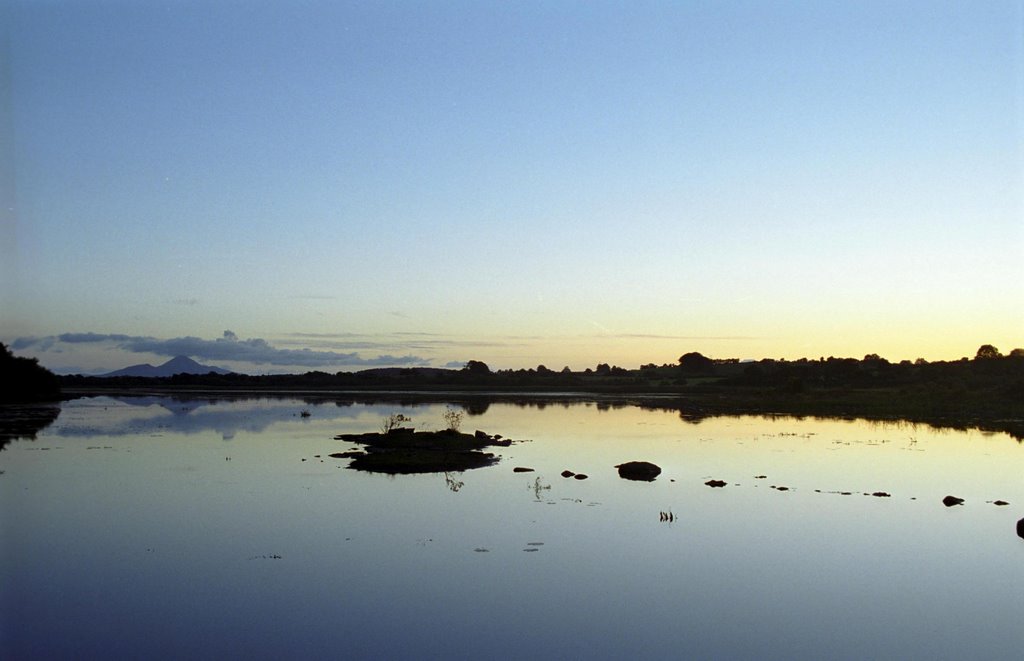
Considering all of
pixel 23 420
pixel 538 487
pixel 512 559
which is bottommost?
pixel 512 559

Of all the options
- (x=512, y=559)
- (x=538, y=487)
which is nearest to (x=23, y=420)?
(x=538, y=487)

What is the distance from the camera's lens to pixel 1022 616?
45.0 ft

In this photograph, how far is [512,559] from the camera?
17.0 meters

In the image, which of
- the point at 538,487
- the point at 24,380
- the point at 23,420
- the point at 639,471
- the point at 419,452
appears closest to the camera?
the point at 538,487

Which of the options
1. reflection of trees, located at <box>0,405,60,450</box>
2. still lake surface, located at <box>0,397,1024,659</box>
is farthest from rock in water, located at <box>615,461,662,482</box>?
reflection of trees, located at <box>0,405,60,450</box>

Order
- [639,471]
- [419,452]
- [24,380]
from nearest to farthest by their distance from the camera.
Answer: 1. [639,471]
2. [419,452]
3. [24,380]

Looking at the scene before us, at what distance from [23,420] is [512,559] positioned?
48.3 metres

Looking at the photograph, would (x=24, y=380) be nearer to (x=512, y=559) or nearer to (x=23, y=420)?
(x=23, y=420)

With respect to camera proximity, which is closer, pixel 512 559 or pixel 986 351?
pixel 512 559

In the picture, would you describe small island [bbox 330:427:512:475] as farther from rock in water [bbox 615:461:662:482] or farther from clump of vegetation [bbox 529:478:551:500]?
rock in water [bbox 615:461:662:482]

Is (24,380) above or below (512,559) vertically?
above

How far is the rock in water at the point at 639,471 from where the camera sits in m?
27.8

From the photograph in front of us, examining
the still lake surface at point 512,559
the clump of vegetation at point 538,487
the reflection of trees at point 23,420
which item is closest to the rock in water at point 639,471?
the still lake surface at point 512,559

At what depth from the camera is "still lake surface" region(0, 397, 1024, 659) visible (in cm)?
1251
